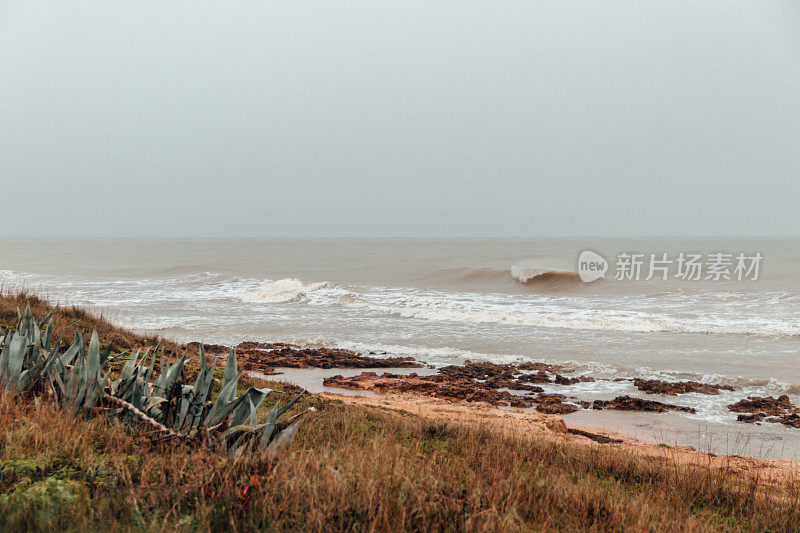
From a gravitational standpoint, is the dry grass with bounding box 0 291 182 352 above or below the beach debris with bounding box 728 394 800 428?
above

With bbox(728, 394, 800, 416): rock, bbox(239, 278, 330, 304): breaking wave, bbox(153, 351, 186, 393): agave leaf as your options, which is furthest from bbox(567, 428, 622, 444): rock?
bbox(239, 278, 330, 304): breaking wave

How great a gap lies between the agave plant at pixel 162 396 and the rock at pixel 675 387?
9742 mm

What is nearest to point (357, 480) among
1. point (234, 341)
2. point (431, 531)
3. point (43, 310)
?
point (431, 531)

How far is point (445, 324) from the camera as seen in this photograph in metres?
20.6

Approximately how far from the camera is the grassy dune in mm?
2453

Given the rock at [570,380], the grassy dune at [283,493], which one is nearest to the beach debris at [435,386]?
the rock at [570,380]

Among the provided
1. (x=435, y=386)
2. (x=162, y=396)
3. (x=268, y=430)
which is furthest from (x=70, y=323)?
(x=268, y=430)

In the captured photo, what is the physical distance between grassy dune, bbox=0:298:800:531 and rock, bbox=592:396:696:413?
19.3 ft

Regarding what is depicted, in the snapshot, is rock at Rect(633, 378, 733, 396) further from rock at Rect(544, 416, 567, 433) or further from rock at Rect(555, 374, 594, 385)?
rock at Rect(544, 416, 567, 433)

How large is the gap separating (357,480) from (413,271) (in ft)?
149

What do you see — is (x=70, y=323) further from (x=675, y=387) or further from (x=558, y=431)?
(x=675, y=387)

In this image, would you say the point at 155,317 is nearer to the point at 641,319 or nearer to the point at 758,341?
the point at 641,319

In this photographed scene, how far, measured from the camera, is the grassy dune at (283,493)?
2453 millimetres

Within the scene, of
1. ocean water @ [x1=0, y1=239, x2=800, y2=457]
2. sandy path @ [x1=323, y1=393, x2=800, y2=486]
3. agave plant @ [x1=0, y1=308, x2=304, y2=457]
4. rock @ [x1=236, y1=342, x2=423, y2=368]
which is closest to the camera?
agave plant @ [x1=0, y1=308, x2=304, y2=457]
